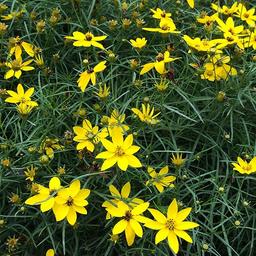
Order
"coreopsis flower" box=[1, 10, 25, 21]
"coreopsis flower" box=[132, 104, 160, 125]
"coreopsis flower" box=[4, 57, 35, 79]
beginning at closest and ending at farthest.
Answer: "coreopsis flower" box=[132, 104, 160, 125] < "coreopsis flower" box=[4, 57, 35, 79] < "coreopsis flower" box=[1, 10, 25, 21]

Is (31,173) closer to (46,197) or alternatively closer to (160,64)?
(46,197)

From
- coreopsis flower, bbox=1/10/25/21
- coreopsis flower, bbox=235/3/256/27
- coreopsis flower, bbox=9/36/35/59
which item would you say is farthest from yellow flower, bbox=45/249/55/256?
coreopsis flower, bbox=235/3/256/27

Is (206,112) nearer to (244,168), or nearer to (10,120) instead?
(244,168)

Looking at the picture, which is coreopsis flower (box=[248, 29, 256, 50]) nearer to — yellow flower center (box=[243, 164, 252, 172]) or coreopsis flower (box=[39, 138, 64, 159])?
yellow flower center (box=[243, 164, 252, 172])

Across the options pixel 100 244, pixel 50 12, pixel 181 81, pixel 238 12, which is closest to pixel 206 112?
pixel 181 81

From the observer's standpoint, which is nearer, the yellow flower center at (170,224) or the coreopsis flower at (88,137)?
the yellow flower center at (170,224)

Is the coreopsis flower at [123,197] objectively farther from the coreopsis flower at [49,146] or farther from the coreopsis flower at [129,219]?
the coreopsis flower at [49,146]

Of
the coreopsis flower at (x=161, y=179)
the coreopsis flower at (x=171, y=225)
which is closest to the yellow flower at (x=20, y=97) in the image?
the coreopsis flower at (x=161, y=179)
